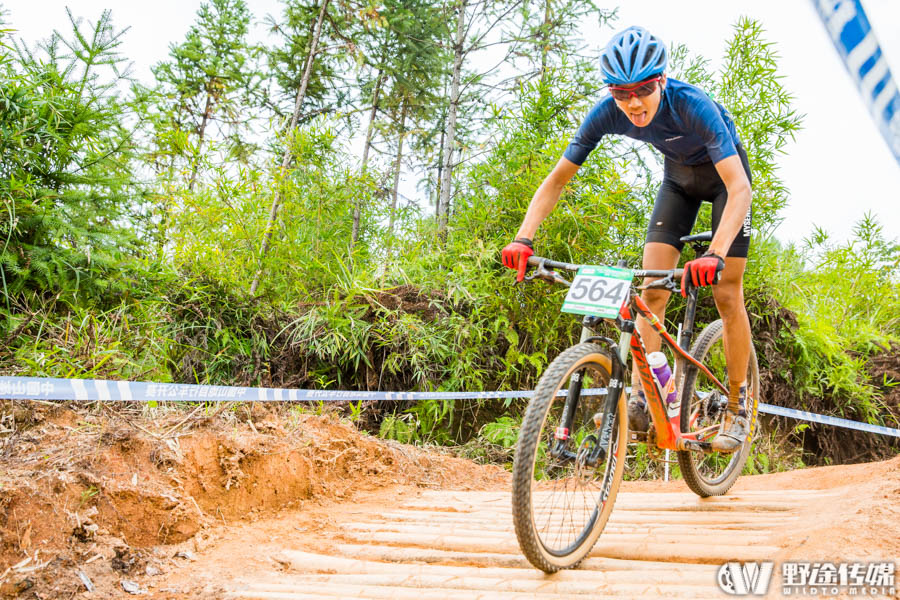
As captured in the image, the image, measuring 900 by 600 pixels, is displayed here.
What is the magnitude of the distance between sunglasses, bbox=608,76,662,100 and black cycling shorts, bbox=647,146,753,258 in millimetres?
684

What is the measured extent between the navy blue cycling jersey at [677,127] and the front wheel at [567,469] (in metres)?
1.05

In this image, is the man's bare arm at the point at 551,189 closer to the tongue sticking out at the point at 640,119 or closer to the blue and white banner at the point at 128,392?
the tongue sticking out at the point at 640,119

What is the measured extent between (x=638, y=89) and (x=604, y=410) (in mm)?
1331

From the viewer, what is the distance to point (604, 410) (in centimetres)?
232

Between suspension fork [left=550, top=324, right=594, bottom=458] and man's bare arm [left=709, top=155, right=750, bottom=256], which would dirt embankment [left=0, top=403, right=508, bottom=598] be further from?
man's bare arm [left=709, top=155, right=750, bottom=256]

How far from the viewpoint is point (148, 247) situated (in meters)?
4.02

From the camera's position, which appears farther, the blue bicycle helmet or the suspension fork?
the blue bicycle helmet

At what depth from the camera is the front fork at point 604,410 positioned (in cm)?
220

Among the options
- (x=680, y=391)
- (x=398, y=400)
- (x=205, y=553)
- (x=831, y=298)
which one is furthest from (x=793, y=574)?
(x=831, y=298)

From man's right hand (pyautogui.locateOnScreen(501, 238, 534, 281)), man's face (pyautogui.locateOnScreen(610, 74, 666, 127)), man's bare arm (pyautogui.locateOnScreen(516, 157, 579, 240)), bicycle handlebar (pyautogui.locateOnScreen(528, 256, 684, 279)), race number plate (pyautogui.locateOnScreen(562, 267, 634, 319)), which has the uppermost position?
man's face (pyautogui.locateOnScreen(610, 74, 666, 127))

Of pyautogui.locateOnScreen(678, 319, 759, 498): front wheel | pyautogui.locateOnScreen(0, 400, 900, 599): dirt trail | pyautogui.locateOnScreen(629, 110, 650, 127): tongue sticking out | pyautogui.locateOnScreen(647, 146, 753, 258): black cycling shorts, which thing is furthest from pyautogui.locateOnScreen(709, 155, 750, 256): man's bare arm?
pyautogui.locateOnScreen(0, 400, 900, 599): dirt trail

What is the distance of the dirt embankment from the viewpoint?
199 cm

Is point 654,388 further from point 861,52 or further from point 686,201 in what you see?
point 861,52

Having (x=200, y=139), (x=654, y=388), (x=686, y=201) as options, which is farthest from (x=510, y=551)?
(x=200, y=139)
